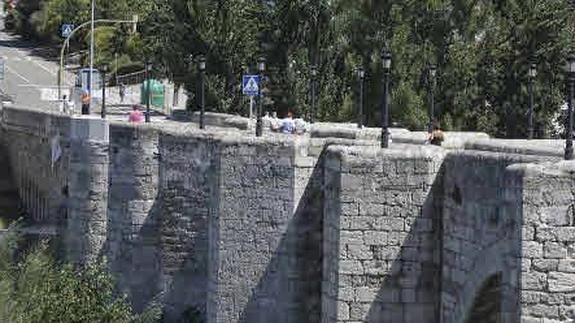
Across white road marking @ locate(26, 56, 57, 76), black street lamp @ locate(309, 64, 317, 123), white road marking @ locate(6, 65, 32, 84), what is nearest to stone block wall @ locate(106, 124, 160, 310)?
black street lamp @ locate(309, 64, 317, 123)

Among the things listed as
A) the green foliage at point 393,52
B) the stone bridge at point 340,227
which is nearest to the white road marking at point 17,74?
the green foliage at point 393,52

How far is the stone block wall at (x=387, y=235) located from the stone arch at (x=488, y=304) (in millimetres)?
1190

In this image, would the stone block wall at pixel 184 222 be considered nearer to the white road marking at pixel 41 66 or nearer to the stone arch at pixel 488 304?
the stone arch at pixel 488 304

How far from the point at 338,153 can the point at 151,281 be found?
10.9 metres

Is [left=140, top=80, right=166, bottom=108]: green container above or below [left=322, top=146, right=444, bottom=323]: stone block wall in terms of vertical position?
above

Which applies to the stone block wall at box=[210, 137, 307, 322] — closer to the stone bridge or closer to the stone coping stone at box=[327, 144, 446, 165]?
the stone bridge

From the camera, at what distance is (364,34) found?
38625 millimetres

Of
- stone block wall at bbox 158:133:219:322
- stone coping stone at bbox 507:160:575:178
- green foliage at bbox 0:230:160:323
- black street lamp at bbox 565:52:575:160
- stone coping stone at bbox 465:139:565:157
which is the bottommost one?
green foliage at bbox 0:230:160:323

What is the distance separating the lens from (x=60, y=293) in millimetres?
23016

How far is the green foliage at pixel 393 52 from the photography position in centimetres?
3756

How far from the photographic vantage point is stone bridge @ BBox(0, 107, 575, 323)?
39.3ft

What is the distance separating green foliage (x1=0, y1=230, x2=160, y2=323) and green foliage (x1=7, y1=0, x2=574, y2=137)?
1415 centimetres

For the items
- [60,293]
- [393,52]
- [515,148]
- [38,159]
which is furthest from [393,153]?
[38,159]

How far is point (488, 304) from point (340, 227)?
199 cm
